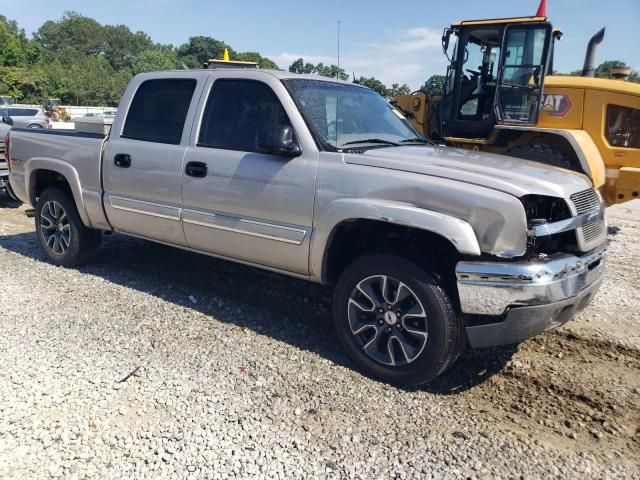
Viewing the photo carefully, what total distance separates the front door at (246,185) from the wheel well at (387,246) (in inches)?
8.4

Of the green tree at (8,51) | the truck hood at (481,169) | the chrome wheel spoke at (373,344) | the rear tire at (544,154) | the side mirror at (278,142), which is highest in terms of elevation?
the green tree at (8,51)

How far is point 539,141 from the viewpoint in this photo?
7.99 metres

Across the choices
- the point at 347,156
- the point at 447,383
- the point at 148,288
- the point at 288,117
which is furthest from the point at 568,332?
the point at 148,288

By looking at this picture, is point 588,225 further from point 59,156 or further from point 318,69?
point 59,156

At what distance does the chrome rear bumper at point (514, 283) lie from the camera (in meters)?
3.04

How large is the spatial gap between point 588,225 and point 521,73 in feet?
17.5

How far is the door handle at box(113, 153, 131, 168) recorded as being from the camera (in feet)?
15.9

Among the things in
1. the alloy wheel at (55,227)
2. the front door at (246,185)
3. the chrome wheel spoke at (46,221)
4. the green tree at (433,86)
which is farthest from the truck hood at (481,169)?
the green tree at (433,86)

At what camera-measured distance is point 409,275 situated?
3.37 metres

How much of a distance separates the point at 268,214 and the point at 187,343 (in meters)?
1.17

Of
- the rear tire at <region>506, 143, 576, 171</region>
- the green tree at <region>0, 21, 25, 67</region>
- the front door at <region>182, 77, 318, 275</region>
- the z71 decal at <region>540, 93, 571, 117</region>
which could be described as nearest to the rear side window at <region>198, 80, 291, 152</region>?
the front door at <region>182, 77, 318, 275</region>

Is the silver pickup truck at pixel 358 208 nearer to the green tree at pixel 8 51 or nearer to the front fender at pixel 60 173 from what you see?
the front fender at pixel 60 173

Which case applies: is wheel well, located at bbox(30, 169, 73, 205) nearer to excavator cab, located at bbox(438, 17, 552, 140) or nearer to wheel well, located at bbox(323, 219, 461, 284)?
wheel well, located at bbox(323, 219, 461, 284)

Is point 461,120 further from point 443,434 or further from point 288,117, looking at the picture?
point 443,434
